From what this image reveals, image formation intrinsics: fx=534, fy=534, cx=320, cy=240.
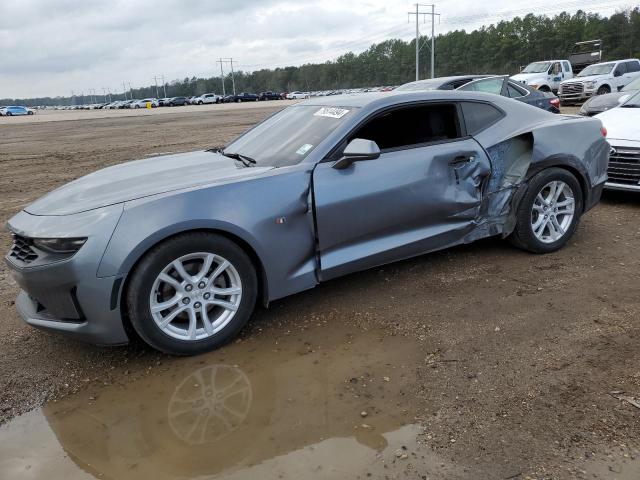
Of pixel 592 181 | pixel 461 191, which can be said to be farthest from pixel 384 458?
pixel 592 181

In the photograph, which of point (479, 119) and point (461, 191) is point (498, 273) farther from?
point (479, 119)

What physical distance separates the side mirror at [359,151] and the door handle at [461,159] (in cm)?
89

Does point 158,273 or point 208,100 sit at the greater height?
point 208,100

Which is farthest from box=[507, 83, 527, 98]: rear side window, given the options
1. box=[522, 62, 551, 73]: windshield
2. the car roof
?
box=[522, 62, 551, 73]: windshield

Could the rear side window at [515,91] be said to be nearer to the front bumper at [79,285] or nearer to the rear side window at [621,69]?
the front bumper at [79,285]

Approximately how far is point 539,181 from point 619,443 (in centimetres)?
268

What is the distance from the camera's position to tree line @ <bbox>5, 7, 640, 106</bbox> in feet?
253

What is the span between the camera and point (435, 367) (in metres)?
3.15

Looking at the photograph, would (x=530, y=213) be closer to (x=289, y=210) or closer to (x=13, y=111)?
(x=289, y=210)

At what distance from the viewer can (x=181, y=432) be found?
2.69 metres

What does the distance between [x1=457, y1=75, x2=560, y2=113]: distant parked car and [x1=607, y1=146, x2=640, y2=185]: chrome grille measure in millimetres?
5060

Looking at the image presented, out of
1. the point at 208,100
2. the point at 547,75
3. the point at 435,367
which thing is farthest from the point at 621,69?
the point at 208,100

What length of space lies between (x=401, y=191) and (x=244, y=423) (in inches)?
80.2

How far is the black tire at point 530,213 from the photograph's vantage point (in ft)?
15.2
